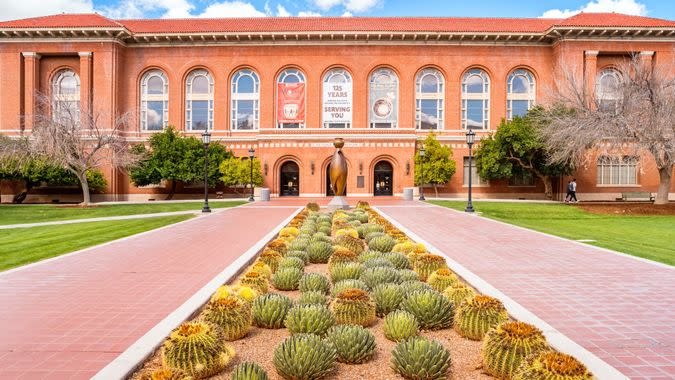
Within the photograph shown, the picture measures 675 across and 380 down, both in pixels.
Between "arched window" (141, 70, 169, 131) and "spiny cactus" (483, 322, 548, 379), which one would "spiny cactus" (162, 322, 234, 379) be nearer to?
"spiny cactus" (483, 322, 548, 379)

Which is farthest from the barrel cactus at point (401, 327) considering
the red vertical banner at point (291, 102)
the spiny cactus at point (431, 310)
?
the red vertical banner at point (291, 102)

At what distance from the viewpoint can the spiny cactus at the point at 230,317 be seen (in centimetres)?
452

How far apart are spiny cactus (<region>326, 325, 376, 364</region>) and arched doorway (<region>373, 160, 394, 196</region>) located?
33.0m

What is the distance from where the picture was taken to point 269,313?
492 centimetres

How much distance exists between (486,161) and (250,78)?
21.5 metres

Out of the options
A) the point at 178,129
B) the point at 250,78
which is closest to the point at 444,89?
the point at 250,78

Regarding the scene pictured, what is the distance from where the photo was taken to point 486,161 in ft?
111

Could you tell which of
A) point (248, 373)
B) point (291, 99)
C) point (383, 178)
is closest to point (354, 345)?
point (248, 373)

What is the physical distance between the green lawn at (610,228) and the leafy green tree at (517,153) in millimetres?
8402

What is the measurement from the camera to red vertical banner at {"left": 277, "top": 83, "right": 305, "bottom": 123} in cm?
3747

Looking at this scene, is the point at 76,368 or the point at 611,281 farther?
the point at 611,281

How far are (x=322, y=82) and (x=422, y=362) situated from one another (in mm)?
35805

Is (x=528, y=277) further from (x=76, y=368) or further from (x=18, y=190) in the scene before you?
(x=18, y=190)

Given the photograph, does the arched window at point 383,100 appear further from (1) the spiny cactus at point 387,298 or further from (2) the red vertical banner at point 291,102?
(1) the spiny cactus at point 387,298
